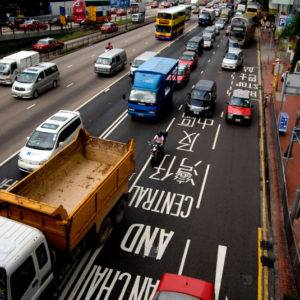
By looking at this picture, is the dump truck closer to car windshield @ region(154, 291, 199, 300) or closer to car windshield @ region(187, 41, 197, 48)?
car windshield @ region(154, 291, 199, 300)

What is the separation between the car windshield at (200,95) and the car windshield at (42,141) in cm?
1137

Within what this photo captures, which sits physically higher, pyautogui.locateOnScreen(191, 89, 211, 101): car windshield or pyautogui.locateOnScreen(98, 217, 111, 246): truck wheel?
pyautogui.locateOnScreen(191, 89, 211, 101): car windshield

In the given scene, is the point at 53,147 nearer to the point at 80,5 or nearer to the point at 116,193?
the point at 116,193

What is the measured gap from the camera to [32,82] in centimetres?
2703

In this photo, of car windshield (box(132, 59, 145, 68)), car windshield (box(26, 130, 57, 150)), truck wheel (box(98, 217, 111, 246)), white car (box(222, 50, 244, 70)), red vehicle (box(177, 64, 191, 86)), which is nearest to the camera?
truck wheel (box(98, 217, 111, 246))

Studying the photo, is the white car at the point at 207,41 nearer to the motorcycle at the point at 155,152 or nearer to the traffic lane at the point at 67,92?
the traffic lane at the point at 67,92

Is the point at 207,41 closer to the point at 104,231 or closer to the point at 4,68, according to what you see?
the point at 4,68

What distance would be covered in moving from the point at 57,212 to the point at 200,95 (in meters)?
17.4

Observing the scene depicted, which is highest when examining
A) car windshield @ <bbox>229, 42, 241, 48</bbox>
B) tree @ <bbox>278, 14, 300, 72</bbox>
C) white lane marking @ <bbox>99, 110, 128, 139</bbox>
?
tree @ <bbox>278, 14, 300, 72</bbox>

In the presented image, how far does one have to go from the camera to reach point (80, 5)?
64.8 metres

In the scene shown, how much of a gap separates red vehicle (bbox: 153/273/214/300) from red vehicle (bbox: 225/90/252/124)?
15405 millimetres

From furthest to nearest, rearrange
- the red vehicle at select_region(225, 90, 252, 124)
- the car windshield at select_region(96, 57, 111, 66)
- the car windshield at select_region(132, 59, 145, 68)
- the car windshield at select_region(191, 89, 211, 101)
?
the car windshield at select_region(96, 57, 111, 66) → the car windshield at select_region(132, 59, 145, 68) → the car windshield at select_region(191, 89, 211, 101) → the red vehicle at select_region(225, 90, 252, 124)

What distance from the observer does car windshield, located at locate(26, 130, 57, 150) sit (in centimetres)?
1652

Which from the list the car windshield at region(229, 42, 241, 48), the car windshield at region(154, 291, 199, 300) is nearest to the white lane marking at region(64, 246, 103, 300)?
the car windshield at region(154, 291, 199, 300)
